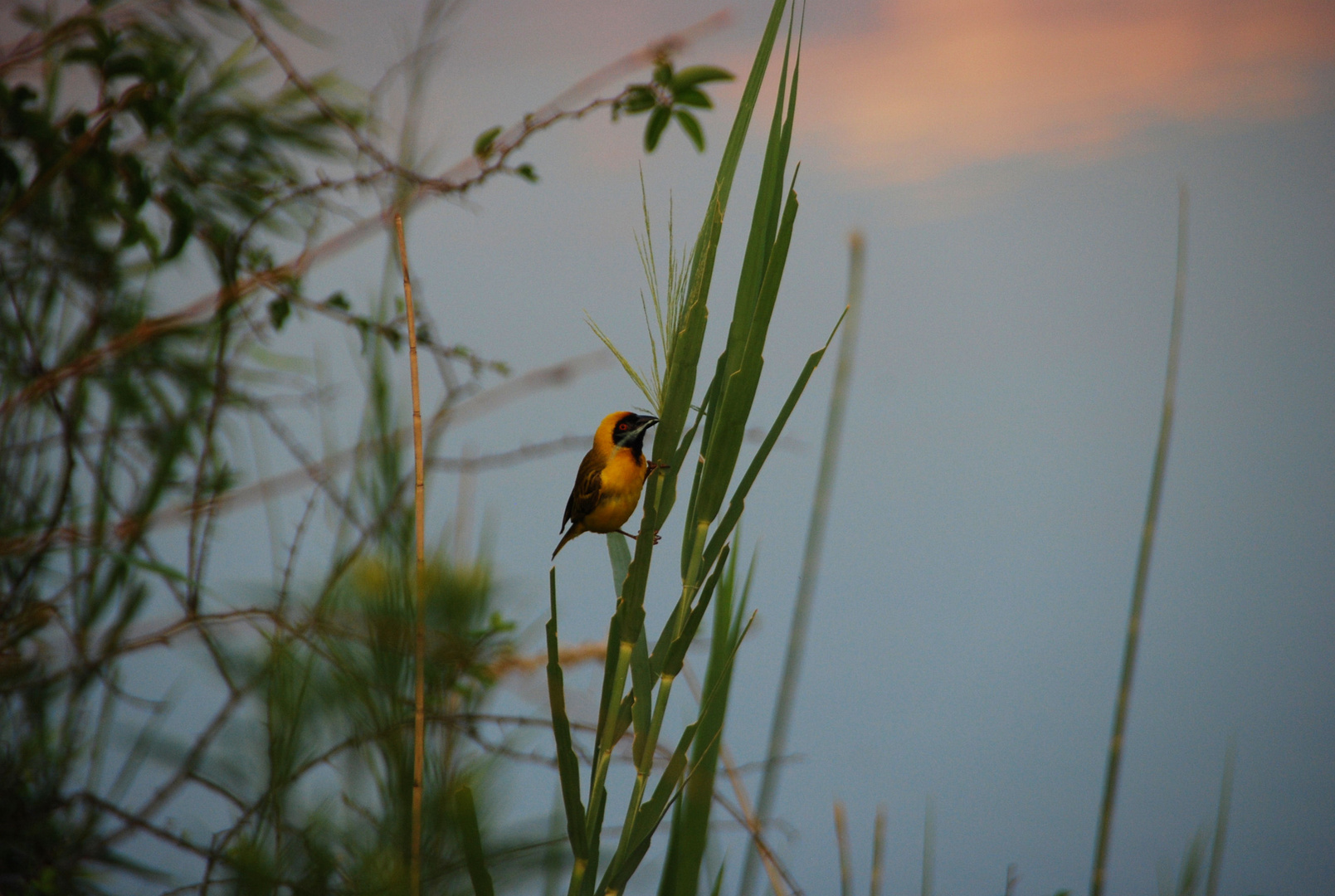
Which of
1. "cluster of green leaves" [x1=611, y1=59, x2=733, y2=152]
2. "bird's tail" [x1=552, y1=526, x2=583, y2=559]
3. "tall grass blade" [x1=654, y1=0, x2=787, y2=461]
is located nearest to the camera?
"tall grass blade" [x1=654, y1=0, x2=787, y2=461]

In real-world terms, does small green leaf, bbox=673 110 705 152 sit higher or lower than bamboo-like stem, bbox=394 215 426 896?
higher

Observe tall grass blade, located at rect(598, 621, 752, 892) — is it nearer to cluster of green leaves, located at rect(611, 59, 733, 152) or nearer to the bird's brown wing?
the bird's brown wing

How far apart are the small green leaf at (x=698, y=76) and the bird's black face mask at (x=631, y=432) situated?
48cm

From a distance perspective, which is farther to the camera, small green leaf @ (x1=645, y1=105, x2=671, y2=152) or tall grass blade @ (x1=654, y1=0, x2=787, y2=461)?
small green leaf @ (x1=645, y1=105, x2=671, y2=152)

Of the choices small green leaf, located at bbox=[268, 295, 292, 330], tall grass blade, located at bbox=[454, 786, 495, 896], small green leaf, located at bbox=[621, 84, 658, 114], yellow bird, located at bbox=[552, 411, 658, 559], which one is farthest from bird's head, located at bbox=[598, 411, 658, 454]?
small green leaf, located at bbox=[268, 295, 292, 330]

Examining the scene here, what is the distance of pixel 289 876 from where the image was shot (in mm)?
459

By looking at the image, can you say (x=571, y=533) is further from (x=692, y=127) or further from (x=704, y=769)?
(x=692, y=127)

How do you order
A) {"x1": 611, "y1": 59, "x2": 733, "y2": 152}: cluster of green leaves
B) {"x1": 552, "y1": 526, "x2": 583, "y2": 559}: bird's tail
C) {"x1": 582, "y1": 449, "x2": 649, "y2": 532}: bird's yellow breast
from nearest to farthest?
{"x1": 582, "y1": 449, "x2": 649, "y2": 532}: bird's yellow breast < {"x1": 552, "y1": 526, "x2": 583, "y2": 559}: bird's tail < {"x1": 611, "y1": 59, "x2": 733, "y2": 152}: cluster of green leaves

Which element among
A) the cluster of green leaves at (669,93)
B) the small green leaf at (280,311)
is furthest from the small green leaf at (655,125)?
the small green leaf at (280,311)

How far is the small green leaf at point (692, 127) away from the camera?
944mm

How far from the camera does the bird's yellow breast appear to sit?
48 centimetres

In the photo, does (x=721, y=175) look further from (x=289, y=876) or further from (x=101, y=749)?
(x=101, y=749)

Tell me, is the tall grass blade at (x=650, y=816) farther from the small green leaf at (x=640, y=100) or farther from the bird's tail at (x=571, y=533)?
the small green leaf at (x=640, y=100)

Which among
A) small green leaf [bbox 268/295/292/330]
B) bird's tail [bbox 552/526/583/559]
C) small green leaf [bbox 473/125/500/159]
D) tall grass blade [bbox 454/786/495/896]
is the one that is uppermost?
small green leaf [bbox 473/125/500/159]
